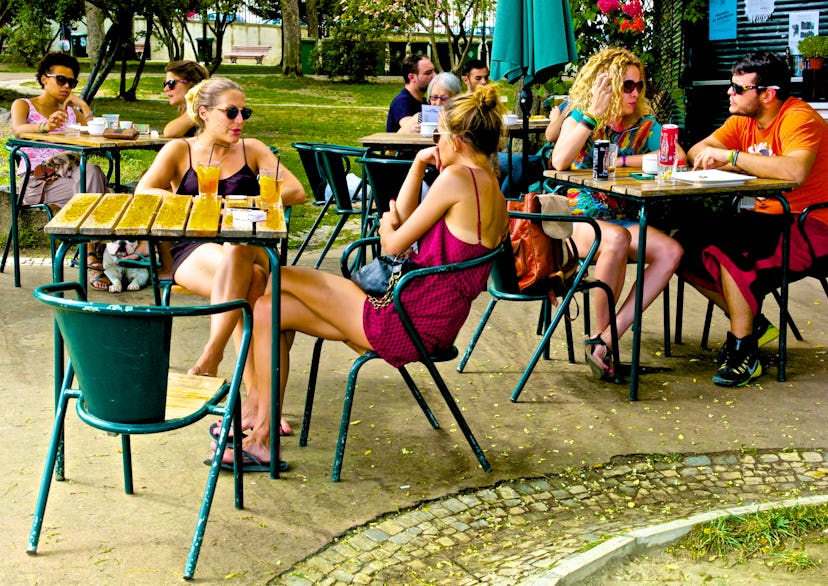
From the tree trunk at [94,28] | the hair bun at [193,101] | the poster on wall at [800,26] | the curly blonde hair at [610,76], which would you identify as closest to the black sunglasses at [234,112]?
the hair bun at [193,101]

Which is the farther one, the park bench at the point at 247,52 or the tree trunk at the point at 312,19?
the park bench at the point at 247,52

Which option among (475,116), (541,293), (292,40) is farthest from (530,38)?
(292,40)

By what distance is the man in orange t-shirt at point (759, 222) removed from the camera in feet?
16.7

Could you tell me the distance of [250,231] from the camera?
364 centimetres

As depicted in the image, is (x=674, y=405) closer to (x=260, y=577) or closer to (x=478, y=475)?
(x=478, y=475)

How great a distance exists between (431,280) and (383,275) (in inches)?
8.4

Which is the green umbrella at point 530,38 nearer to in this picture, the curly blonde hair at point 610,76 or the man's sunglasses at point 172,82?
the curly blonde hair at point 610,76

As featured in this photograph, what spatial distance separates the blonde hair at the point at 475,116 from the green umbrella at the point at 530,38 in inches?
85.8

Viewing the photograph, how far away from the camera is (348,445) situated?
427 cm

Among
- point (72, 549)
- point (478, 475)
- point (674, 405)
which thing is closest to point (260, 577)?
point (72, 549)

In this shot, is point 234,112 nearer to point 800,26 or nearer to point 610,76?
point 610,76

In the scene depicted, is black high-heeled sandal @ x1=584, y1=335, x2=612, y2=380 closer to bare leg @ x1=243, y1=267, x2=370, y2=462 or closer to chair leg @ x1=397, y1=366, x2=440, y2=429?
chair leg @ x1=397, y1=366, x2=440, y2=429

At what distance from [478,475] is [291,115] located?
55.4ft

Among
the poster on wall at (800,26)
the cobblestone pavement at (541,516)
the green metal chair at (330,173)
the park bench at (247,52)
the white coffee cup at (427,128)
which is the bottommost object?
the cobblestone pavement at (541,516)
